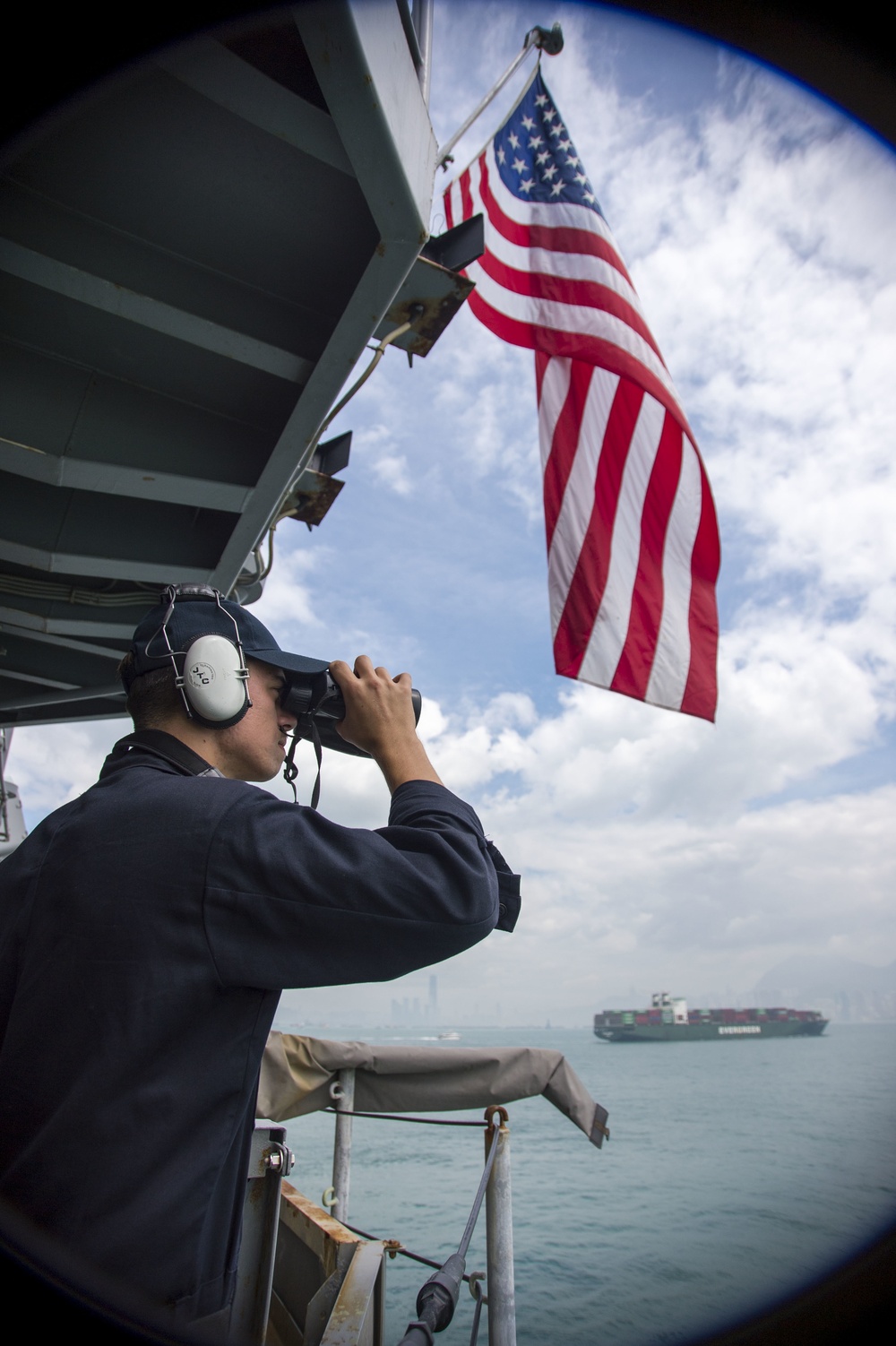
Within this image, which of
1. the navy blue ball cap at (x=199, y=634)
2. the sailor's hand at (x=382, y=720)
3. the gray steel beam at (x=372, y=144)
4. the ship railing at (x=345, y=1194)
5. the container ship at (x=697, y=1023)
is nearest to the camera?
the sailor's hand at (x=382, y=720)

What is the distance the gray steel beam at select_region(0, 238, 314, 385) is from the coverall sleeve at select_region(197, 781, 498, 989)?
1905 millimetres

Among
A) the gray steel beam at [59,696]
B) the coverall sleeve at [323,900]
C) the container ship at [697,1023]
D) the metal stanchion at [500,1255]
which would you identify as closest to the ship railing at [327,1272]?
the metal stanchion at [500,1255]

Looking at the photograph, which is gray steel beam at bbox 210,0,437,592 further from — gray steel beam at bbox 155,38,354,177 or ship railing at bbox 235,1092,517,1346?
ship railing at bbox 235,1092,517,1346

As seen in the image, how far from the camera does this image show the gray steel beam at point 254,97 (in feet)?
5.56

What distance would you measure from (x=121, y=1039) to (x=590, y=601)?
4193mm

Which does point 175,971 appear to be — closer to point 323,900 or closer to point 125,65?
point 323,900

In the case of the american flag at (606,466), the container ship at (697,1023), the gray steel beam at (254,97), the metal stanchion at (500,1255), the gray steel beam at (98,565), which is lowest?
Answer: the container ship at (697,1023)

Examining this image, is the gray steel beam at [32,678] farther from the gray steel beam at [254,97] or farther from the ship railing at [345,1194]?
the gray steel beam at [254,97]

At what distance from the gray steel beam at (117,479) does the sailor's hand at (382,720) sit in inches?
71.7

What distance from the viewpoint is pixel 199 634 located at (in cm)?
149

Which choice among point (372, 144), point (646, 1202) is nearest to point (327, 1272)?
point (372, 144)

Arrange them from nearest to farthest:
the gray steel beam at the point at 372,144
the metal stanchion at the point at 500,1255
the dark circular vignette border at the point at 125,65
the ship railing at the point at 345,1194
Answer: the dark circular vignette border at the point at 125,65 → the gray steel beam at the point at 372,144 → the ship railing at the point at 345,1194 → the metal stanchion at the point at 500,1255

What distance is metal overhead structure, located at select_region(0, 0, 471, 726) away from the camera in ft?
5.79

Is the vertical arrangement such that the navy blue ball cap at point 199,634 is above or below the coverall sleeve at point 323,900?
above
